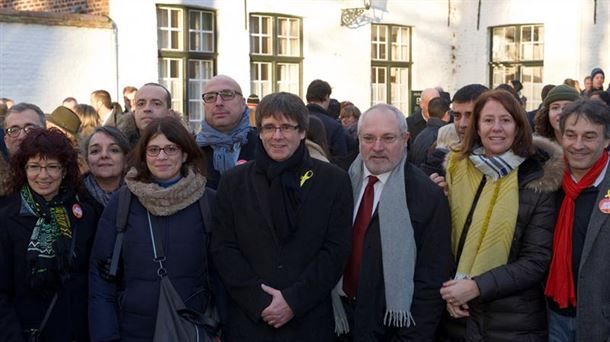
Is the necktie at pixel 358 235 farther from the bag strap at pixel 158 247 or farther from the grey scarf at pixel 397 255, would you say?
the bag strap at pixel 158 247

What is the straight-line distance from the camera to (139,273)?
3.65 m

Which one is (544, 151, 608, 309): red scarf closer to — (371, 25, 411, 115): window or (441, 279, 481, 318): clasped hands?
(441, 279, 481, 318): clasped hands

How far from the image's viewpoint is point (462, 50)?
17.2 m

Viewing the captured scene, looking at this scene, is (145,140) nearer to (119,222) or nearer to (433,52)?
(119,222)

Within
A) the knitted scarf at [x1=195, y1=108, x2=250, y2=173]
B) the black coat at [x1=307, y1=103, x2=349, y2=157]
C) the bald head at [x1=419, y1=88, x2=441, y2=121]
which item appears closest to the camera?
the knitted scarf at [x1=195, y1=108, x2=250, y2=173]

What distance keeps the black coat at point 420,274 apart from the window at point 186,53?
944 cm

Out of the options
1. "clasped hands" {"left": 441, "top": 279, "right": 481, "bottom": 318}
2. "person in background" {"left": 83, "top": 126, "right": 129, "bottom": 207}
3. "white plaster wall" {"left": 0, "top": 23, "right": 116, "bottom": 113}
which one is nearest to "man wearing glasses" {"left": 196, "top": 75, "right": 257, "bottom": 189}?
"person in background" {"left": 83, "top": 126, "right": 129, "bottom": 207}

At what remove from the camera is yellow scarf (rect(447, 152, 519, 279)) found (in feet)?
11.7

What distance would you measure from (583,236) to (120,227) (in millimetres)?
2171

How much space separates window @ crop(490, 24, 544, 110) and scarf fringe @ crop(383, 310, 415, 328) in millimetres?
13666

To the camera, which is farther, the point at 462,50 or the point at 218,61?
the point at 462,50

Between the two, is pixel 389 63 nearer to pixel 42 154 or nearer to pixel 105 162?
pixel 105 162

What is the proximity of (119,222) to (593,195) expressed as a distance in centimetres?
224

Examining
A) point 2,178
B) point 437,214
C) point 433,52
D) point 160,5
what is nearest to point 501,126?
point 437,214
